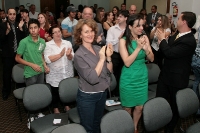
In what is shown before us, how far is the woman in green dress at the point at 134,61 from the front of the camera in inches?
99.3

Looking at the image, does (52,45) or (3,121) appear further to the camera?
(3,121)

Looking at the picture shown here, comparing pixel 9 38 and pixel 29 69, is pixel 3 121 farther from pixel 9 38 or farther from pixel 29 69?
pixel 9 38

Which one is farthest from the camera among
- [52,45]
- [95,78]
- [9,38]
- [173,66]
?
[9,38]

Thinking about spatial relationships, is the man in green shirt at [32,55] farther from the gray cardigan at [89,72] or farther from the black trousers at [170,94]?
the black trousers at [170,94]

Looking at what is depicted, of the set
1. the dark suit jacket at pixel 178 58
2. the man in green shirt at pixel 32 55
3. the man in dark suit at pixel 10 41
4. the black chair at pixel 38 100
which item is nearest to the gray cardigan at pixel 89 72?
the black chair at pixel 38 100

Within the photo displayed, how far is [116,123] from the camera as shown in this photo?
2.13 meters

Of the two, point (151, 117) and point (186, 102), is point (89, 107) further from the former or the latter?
point (186, 102)

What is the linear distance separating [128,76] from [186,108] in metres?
0.78

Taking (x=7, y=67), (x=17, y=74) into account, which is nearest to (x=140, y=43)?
(x=17, y=74)

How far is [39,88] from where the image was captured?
2.87 meters

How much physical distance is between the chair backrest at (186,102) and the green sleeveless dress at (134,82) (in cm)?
41

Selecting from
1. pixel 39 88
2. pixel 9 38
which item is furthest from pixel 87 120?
pixel 9 38

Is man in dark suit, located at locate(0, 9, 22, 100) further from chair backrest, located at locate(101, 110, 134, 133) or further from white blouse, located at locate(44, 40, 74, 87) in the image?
chair backrest, located at locate(101, 110, 134, 133)

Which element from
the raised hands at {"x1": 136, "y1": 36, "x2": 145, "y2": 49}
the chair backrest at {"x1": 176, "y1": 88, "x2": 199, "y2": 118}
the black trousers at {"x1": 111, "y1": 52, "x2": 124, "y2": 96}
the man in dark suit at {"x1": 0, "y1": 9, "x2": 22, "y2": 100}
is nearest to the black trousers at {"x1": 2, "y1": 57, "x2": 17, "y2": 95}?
the man in dark suit at {"x1": 0, "y1": 9, "x2": 22, "y2": 100}
